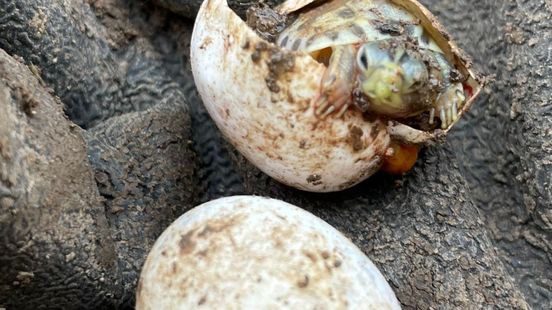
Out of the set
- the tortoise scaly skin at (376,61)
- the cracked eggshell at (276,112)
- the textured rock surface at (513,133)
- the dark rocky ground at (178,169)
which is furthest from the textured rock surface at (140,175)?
the textured rock surface at (513,133)

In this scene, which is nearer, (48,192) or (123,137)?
(48,192)

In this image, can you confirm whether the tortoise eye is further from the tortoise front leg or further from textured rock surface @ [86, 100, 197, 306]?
textured rock surface @ [86, 100, 197, 306]

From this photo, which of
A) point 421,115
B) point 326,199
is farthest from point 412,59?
point 326,199

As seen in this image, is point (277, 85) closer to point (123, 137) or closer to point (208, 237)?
Result: point (208, 237)

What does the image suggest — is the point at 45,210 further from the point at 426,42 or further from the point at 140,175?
the point at 426,42

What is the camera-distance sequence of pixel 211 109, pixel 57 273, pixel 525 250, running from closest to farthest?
pixel 57 273 → pixel 211 109 → pixel 525 250

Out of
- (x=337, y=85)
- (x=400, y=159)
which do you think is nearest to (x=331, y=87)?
(x=337, y=85)

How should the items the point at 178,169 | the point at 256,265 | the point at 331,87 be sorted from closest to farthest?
the point at 256,265 → the point at 331,87 → the point at 178,169
